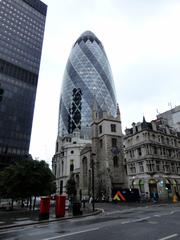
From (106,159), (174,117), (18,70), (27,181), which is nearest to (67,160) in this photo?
(106,159)

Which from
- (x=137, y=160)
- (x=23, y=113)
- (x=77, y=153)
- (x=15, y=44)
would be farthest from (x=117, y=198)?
(x=15, y=44)

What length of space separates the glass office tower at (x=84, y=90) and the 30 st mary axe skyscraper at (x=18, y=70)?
31861 millimetres

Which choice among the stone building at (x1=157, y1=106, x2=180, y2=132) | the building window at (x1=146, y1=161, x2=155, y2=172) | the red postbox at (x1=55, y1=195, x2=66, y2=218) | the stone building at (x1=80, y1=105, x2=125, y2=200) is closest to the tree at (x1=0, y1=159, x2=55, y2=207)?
the red postbox at (x1=55, y1=195, x2=66, y2=218)

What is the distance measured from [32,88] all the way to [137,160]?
75405 mm

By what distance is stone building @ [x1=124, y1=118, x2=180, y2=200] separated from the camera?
50.5 metres

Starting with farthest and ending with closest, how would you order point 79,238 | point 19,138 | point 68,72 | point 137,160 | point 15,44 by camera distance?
point 68,72, point 15,44, point 19,138, point 137,160, point 79,238

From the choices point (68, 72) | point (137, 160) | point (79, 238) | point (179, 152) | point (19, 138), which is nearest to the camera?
point (79, 238)

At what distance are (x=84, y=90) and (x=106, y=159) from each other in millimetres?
82650

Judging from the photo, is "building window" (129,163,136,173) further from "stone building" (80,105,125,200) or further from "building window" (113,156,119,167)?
"building window" (113,156,119,167)

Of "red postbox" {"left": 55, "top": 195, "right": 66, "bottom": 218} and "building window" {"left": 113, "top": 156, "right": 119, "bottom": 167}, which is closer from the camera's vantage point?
"red postbox" {"left": 55, "top": 195, "right": 66, "bottom": 218}

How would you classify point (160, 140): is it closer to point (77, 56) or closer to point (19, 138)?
point (19, 138)

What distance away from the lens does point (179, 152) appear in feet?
198

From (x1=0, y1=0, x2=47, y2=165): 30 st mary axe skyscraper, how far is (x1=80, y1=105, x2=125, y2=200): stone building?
38.8 metres

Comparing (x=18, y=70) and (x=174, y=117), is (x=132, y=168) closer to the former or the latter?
(x=174, y=117)
